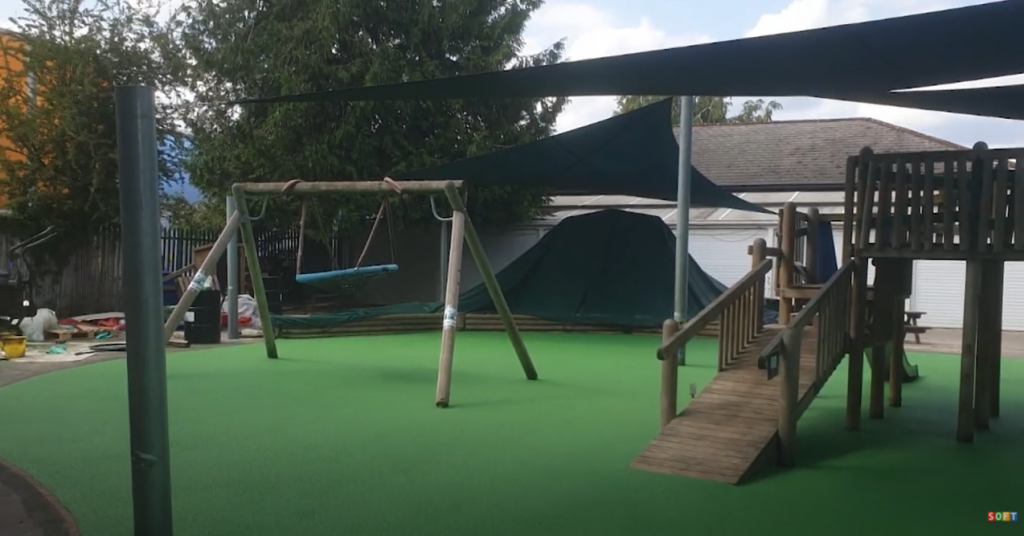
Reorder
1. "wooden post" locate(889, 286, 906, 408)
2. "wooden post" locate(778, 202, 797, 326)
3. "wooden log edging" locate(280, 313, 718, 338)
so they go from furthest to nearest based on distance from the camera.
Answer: "wooden log edging" locate(280, 313, 718, 338), "wooden post" locate(778, 202, 797, 326), "wooden post" locate(889, 286, 906, 408)

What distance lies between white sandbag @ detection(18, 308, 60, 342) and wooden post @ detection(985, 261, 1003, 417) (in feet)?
34.1

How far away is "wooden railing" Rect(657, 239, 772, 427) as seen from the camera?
5.16 metres

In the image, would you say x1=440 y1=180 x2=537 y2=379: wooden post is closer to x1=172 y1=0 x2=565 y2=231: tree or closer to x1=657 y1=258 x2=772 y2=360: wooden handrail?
x1=657 y1=258 x2=772 y2=360: wooden handrail

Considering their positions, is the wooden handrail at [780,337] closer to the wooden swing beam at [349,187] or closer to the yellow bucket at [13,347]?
the wooden swing beam at [349,187]

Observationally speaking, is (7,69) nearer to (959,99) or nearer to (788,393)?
(788,393)

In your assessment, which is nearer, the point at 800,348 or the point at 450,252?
the point at 800,348

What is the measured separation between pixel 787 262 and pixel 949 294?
8821 millimetres

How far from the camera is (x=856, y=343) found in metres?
5.93

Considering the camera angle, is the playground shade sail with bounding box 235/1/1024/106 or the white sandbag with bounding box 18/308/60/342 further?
the white sandbag with bounding box 18/308/60/342

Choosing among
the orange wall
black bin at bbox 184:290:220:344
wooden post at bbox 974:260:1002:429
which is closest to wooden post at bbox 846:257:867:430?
wooden post at bbox 974:260:1002:429

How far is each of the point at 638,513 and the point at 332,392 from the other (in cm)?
379

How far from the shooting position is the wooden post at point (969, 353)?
5426 millimetres

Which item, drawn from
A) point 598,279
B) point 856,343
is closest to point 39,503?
point 856,343

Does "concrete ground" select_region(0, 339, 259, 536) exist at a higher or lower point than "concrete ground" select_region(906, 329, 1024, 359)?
higher
